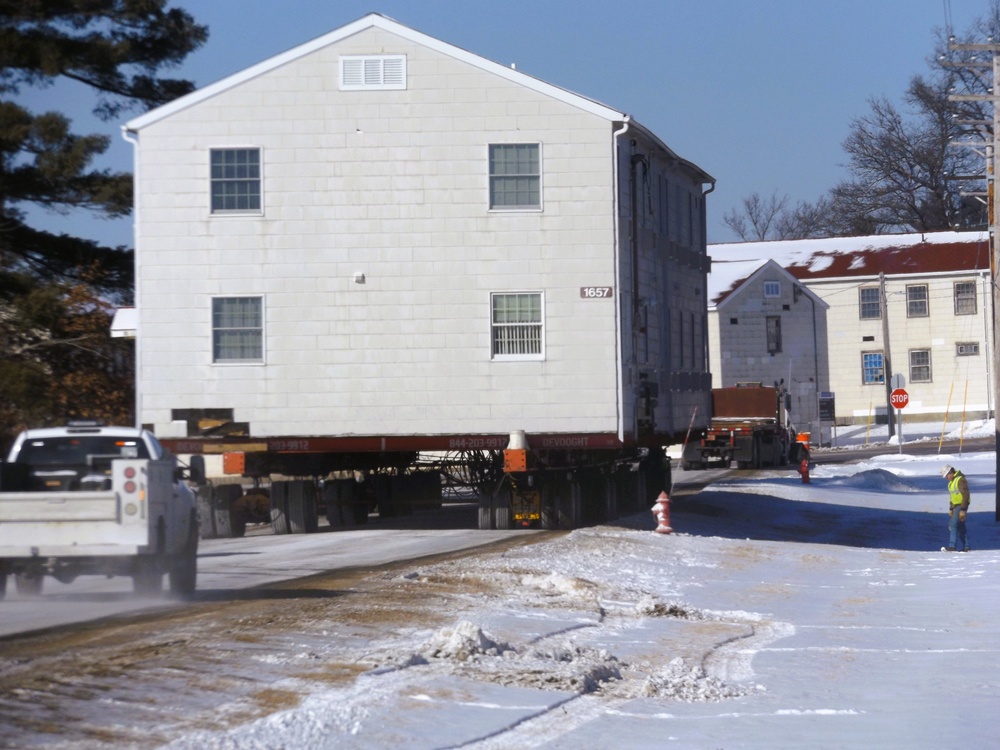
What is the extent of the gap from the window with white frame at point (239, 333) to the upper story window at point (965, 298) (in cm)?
5411

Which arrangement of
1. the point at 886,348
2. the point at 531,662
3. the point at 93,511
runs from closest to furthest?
the point at 531,662 < the point at 93,511 < the point at 886,348

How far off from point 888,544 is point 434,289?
12217mm

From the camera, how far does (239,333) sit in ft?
76.1

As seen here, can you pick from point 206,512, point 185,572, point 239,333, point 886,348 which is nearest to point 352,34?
point 239,333

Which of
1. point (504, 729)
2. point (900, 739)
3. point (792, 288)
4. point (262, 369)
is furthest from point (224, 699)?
point (792, 288)

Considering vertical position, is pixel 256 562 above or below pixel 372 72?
below

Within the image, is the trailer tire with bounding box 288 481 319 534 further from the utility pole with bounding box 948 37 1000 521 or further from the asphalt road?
the utility pole with bounding box 948 37 1000 521

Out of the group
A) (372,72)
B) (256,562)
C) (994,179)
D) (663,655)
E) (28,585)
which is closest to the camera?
(663,655)

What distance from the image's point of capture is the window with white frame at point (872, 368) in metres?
71.7

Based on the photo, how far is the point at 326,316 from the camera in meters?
23.1

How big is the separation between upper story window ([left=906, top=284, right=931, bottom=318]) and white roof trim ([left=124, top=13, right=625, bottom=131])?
169 ft

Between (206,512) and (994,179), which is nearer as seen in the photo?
(206,512)

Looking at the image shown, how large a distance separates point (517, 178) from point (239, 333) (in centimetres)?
501

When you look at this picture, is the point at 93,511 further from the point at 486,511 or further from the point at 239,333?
the point at 486,511
